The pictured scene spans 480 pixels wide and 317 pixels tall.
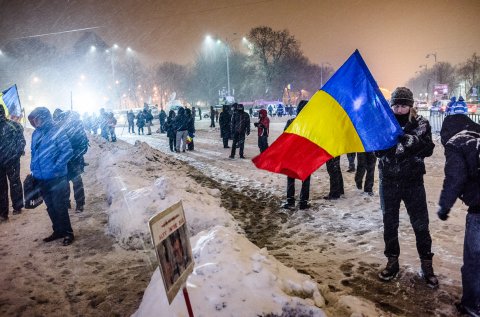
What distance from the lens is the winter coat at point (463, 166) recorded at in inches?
120

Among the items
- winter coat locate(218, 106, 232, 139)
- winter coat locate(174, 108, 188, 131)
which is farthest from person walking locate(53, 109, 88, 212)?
winter coat locate(218, 106, 232, 139)

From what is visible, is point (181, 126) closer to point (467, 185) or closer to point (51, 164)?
point (51, 164)

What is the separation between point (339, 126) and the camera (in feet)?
13.1

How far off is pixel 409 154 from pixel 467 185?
73cm

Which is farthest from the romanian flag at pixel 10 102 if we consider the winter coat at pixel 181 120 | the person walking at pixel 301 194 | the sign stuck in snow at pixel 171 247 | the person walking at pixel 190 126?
the sign stuck in snow at pixel 171 247

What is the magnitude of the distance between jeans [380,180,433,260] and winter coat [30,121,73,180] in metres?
→ 4.77

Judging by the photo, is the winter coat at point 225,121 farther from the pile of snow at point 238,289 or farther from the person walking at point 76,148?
the pile of snow at point 238,289

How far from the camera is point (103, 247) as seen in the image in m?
5.49

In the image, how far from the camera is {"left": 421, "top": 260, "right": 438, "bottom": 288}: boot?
3878mm

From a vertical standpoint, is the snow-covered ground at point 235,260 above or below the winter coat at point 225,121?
below

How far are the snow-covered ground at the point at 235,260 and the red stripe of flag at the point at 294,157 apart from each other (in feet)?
3.06

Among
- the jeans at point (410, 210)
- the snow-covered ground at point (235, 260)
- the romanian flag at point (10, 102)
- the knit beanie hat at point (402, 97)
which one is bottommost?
the snow-covered ground at point (235, 260)

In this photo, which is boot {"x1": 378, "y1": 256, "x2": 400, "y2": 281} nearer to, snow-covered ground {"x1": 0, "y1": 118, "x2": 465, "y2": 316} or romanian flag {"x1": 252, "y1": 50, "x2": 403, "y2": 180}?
snow-covered ground {"x1": 0, "y1": 118, "x2": 465, "y2": 316}

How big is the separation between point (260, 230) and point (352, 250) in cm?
161
